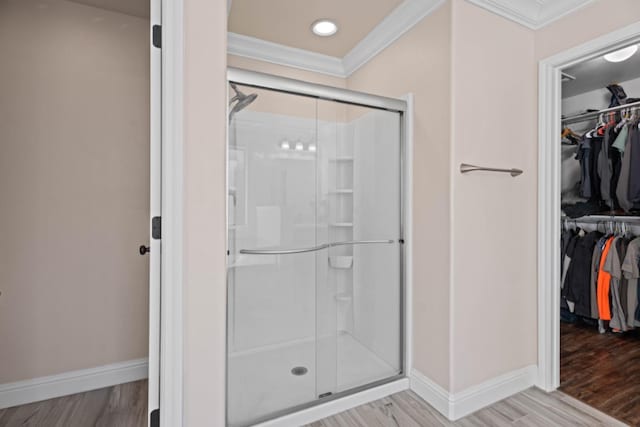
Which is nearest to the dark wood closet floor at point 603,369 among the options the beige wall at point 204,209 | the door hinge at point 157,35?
the beige wall at point 204,209

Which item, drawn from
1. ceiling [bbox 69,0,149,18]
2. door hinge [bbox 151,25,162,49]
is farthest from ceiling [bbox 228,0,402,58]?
door hinge [bbox 151,25,162,49]

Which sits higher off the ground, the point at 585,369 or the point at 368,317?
the point at 368,317

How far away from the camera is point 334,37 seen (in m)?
2.42

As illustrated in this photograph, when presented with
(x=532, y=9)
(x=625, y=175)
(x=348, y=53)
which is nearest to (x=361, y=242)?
(x=348, y=53)

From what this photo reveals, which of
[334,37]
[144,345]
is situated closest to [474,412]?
[144,345]

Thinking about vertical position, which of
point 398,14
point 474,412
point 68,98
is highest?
point 398,14

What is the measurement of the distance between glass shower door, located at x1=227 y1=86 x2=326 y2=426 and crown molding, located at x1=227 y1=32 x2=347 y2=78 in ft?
3.38

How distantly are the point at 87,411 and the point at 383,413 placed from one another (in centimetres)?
166

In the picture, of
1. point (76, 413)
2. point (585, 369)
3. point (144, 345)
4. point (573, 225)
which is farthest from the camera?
point (573, 225)

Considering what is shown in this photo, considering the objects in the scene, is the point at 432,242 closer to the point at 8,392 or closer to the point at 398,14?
the point at 398,14

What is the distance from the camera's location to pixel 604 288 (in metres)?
2.88

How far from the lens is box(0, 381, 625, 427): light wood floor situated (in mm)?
1729

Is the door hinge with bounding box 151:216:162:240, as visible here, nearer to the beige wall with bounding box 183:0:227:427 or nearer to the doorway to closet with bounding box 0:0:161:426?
the beige wall with bounding box 183:0:227:427

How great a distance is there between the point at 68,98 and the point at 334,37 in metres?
1.80
